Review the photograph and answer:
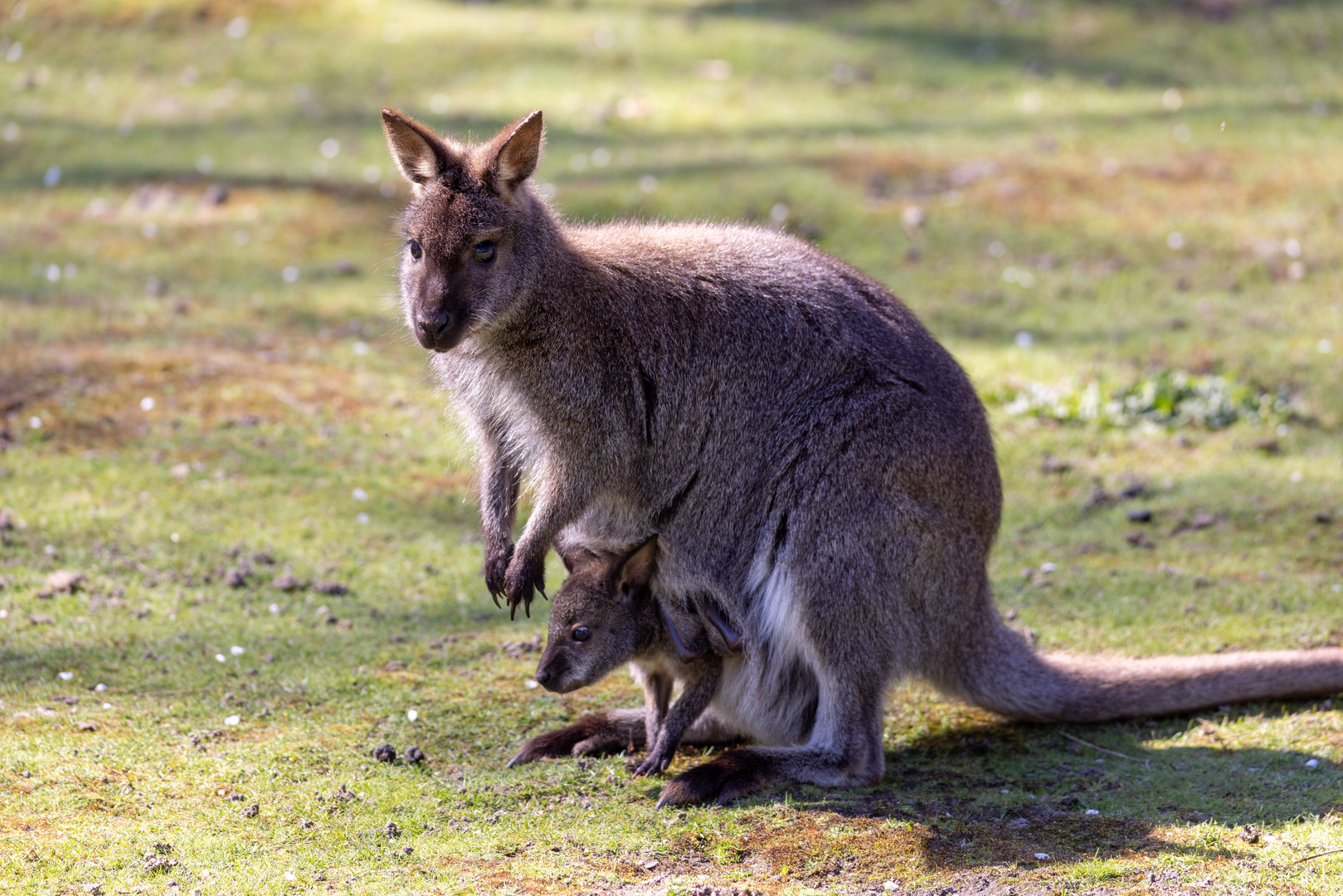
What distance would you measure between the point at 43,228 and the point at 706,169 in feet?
17.1

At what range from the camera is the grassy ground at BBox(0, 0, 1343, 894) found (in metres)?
4.19

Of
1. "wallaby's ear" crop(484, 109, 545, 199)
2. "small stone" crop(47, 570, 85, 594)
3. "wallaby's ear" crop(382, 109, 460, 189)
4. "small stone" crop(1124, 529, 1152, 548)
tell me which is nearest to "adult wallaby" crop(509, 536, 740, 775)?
"wallaby's ear" crop(484, 109, 545, 199)

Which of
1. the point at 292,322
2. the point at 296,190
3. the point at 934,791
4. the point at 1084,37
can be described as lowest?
the point at 934,791

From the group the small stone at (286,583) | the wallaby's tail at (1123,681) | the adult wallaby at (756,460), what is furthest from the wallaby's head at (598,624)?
the small stone at (286,583)

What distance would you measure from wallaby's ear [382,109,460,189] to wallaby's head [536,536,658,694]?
145 cm

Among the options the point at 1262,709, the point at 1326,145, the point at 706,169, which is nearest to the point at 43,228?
the point at 706,169

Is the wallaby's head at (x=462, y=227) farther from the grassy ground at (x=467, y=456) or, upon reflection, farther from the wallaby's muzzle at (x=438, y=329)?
the grassy ground at (x=467, y=456)

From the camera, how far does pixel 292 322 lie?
30.1 feet

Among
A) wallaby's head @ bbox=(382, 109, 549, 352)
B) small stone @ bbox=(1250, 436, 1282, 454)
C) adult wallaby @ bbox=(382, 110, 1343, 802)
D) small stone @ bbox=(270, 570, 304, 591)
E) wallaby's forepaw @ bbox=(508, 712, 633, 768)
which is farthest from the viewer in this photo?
small stone @ bbox=(1250, 436, 1282, 454)

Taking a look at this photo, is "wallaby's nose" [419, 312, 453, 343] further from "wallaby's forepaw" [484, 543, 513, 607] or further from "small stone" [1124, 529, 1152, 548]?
"small stone" [1124, 529, 1152, 548]

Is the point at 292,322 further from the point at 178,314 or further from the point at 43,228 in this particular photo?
the point at 43,228

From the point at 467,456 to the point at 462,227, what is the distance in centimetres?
218

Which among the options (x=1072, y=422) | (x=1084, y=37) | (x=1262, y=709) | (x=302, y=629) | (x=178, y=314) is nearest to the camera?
(x=1262, y=709)

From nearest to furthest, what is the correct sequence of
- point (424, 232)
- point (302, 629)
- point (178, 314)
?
point (424, 232) → point (302, 629) → point (178, 314)
